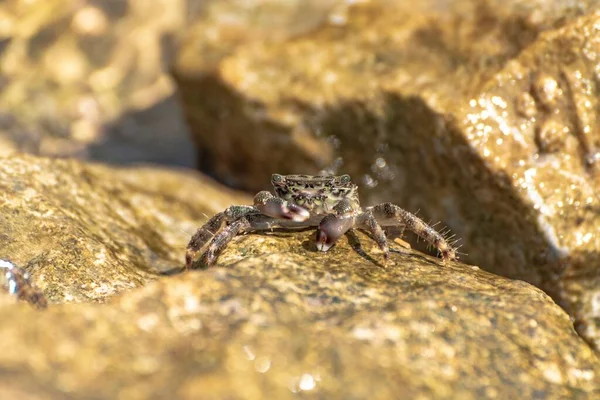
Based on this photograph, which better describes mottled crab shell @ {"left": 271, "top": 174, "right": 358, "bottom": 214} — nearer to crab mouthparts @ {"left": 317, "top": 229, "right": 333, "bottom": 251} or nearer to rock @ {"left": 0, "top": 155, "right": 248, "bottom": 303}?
crab mouthparts @ {"left": 317, "top": 229, "right": 333, "bottom": 251}

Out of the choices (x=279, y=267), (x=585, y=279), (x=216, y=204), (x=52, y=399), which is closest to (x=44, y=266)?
(x=279, y=267)

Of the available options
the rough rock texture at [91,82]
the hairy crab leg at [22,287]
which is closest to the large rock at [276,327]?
the hairy crab leg at [22,287]

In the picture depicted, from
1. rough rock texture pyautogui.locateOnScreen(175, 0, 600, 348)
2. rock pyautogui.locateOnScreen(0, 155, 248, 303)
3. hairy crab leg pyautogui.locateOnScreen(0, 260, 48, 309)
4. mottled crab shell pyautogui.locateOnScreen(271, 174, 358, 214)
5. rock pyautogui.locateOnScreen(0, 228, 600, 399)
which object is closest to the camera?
rock pyautogui.locateOnScreen(0, 228, 600, 399)

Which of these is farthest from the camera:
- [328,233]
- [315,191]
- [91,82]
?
[91,82]

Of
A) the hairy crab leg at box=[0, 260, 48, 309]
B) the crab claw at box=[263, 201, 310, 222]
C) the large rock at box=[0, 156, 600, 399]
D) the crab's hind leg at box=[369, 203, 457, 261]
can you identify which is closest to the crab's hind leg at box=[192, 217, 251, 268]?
the large rock at box=[0, 156, 600, 399]

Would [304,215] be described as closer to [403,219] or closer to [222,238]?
[222,238]

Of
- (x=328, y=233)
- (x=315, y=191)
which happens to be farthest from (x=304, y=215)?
(x=328, y=233)

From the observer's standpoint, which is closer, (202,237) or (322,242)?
(322,242)
